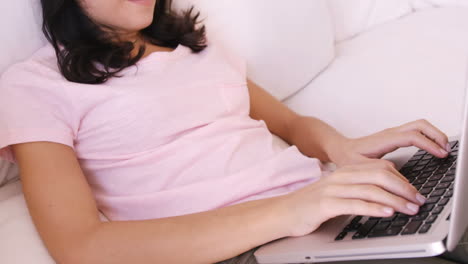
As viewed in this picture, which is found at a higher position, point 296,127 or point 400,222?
point 400,222

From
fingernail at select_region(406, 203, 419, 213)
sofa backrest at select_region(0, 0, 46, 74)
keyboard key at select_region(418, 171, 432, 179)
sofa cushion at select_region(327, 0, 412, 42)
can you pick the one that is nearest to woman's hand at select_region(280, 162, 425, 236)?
fingernail at select_region(406, 203, 419, 213)

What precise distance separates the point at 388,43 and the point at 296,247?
Answer: 2.94ft

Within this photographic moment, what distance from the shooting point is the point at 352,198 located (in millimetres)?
704

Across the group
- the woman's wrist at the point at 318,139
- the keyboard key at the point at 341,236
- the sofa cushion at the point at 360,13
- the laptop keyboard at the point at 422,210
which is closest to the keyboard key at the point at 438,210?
the laptop keyboard at the point at 422,210

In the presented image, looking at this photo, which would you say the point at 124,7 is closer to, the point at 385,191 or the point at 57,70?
the point at 57,70

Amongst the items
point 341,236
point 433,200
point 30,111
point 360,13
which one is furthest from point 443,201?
point 360,13

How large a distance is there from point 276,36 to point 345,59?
22cm

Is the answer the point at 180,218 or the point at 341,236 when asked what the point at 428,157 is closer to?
the point at 341,236

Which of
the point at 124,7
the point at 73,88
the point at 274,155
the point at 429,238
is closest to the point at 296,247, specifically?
the point at 429,238

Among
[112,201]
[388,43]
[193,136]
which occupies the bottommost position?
[112,201]

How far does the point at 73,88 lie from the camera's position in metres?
0.92

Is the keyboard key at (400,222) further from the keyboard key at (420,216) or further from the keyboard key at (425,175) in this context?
the keyboard key at (425,175)

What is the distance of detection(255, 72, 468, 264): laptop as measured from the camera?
592 millimetres

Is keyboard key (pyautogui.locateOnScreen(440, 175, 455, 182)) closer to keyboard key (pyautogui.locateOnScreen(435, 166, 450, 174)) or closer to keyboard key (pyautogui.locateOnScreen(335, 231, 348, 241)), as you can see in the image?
keyboard key (pyautogui.locateOnScreen(435, 166, 450, 174))
